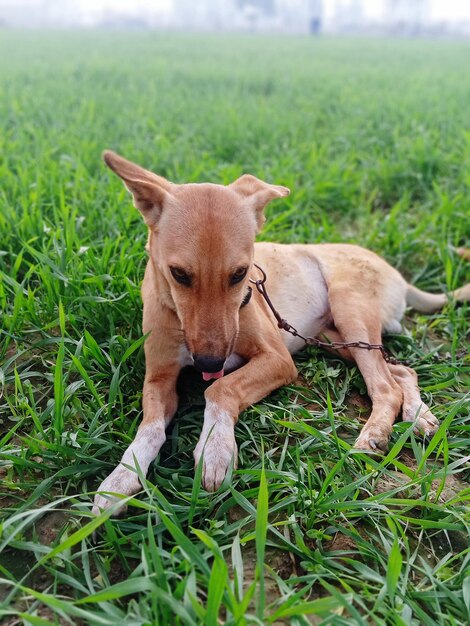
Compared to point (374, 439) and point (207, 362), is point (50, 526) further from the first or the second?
point (374, 439)

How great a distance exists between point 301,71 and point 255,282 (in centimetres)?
1230

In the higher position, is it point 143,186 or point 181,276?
point 143,186

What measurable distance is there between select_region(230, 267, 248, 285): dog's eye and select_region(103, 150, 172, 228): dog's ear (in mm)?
517

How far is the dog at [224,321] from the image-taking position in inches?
92.2

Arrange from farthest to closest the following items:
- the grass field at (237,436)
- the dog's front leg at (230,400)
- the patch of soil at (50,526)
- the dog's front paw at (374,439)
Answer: the dog's front paw at (374,439)
the dog's front leg at (230,400)
the patch of soil at (50,526)
the grass field at (237,436)

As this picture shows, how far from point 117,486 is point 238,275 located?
1046 millimetres

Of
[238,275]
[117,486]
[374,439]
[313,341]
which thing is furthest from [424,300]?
[117,486]

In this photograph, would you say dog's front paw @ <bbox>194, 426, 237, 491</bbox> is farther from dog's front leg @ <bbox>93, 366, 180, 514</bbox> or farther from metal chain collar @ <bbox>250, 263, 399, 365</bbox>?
metal chain collar @ <bbox>250, 263, 399, 365</bbox>

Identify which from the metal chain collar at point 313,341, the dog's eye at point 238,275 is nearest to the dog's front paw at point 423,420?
the metal chain collar at point 313,341

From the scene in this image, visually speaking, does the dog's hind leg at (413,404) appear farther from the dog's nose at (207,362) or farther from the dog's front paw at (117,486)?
the dog's front paw at (117,486)

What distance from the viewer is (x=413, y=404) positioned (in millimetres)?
2805

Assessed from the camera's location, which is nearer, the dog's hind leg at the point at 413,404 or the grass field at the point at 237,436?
the grass field at the point at 237,436

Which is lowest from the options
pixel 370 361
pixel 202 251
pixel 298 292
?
pixel 370 361

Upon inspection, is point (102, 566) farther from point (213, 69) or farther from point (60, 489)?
point (213, 69)
